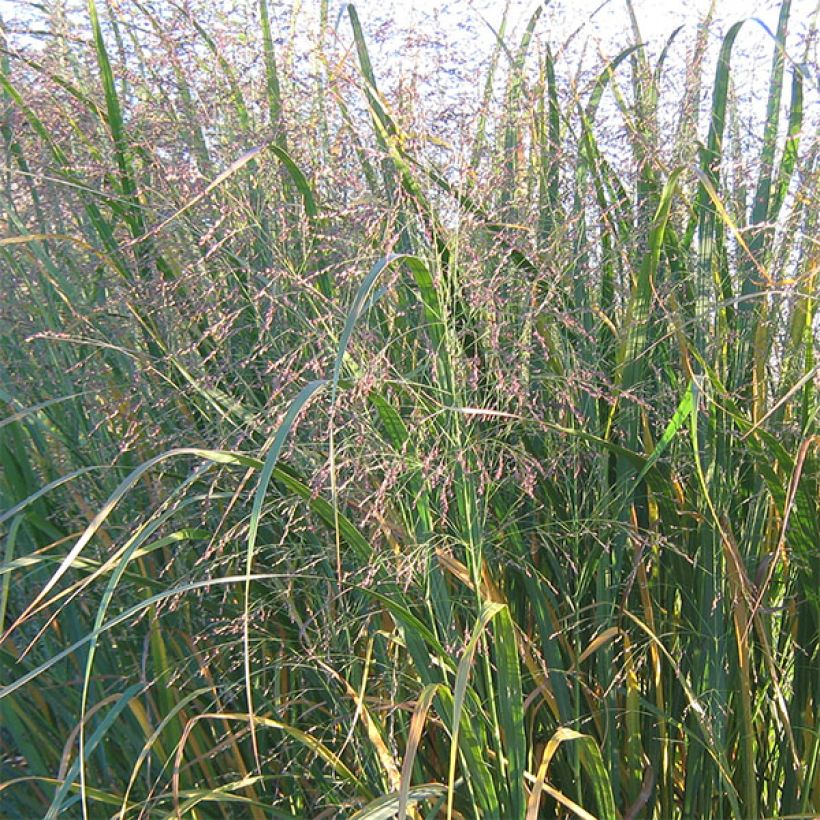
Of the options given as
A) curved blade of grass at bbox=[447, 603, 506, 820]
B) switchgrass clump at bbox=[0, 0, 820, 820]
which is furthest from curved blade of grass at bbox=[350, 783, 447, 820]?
curved blade of grass at bbox=[447, 603, 506, 820]

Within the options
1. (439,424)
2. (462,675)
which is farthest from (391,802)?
(439,424)

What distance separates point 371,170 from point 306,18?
0.40 meters

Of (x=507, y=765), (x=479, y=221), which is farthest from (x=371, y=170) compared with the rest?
(x=507, y=765)

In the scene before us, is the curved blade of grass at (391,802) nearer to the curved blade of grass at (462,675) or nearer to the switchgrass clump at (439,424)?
the switchgrass clump at (439,424)

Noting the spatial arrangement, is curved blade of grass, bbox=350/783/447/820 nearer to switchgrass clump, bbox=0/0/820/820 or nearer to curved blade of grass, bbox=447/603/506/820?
switchgrass clump, bbox=0/0/820/820

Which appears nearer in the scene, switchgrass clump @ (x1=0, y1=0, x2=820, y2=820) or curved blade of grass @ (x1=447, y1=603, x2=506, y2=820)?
curved blade of grass @ (x1=447, y1=603, x2=506, y2=820)

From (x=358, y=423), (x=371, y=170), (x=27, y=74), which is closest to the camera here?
(x=358, y=423)

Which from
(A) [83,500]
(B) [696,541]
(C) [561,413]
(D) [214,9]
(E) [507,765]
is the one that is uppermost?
(D) [214,9]

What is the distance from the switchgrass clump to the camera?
1416 millimetres

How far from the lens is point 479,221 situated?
4.42 feet

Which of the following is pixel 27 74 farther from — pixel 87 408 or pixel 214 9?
pixel 87 408

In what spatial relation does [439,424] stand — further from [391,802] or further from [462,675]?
[391,802]

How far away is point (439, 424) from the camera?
1.37 metres

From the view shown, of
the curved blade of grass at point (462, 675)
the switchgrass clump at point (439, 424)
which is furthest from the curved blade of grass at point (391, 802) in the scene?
the curved blade of grass at point (462, 675)
